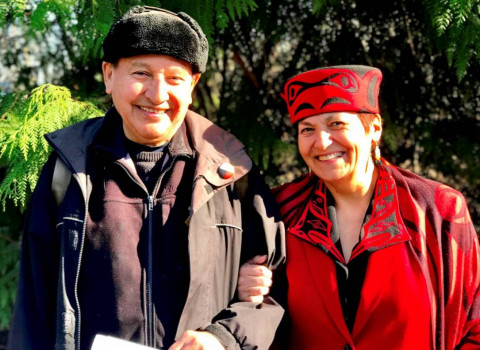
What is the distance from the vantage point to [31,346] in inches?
92.3

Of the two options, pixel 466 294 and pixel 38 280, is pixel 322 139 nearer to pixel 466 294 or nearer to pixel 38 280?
pixel 466 294

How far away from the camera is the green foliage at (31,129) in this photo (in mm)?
2898

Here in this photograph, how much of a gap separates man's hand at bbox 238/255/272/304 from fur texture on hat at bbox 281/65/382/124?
A: 0.63 m

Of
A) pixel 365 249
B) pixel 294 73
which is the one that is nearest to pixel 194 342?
pixel 365 249

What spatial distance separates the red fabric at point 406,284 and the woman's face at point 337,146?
20cm

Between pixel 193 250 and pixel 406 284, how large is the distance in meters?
0.85

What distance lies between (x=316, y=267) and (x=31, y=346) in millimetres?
1124

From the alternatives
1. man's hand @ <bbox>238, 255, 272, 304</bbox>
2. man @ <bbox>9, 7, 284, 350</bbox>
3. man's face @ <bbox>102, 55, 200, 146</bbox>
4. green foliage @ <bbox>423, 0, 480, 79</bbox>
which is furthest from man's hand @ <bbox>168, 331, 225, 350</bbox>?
green foliage @ <bbox>423, 0, 480, 79</bbox>

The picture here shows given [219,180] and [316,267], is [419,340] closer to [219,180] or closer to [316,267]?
[316,267]

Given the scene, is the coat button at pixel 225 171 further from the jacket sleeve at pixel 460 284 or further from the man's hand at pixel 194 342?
the jacket sleeve at pixel 460 284

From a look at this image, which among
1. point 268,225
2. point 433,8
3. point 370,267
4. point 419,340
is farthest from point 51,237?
point 433,8

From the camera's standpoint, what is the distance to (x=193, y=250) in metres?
2.32

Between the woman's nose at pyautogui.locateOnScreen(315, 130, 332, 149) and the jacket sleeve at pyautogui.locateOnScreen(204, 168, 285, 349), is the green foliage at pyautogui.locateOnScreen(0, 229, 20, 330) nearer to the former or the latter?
the jacket sleeve at pyautogui.locateOnScreen(204, 168, 285, 349)

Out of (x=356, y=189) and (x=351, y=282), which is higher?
(x=356, y=189)
